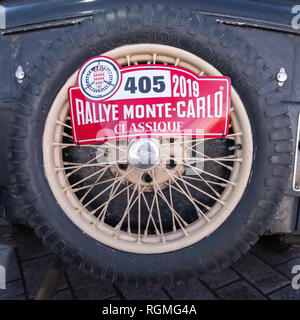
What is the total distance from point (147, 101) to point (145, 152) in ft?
Answer: 0.66

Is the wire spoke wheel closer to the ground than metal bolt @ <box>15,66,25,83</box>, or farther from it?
closer to the ground

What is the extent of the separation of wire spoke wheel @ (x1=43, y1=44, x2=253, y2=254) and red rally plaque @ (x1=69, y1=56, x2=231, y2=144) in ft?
0.16

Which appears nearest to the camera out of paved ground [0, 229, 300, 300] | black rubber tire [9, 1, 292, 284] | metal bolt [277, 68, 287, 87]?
black rubber tire [9, 1, 292, 284]

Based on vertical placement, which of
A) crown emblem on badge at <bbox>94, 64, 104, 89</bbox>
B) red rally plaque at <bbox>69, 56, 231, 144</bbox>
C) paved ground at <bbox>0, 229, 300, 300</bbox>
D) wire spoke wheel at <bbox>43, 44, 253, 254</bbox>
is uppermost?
crown emblem on badge at <bbox>94, 64, 104, 89</bbox>

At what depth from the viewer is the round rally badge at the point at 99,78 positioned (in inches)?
50.1

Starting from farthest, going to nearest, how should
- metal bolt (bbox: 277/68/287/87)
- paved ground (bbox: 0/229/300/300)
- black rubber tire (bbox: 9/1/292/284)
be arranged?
Result: paved ground (bbox: 0/229/300/300) < metal bolt (bbox: 277/68/287/87) < black rubber tire (bbox: 9/1/292/284)

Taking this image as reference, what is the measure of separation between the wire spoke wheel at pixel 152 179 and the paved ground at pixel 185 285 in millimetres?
351

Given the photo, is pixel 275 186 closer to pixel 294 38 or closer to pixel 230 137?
pixel 230 137

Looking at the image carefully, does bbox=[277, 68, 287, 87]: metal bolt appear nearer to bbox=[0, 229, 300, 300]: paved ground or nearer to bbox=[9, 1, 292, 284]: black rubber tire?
bbox=[9, 1, 292, 284]: black rubber tire

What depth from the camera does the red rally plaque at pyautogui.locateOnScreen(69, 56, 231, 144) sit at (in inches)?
50.3

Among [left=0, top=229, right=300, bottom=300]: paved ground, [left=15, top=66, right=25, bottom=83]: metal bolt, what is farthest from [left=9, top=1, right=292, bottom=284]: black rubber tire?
[left=0, top=229, right=300, bottom=300]: paved ground

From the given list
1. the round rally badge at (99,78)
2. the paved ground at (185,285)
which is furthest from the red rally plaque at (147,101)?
the paved ground at (185,285)

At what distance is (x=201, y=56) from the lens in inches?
50.1

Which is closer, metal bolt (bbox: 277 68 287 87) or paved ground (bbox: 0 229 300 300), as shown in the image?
metal bolt (bbox: 277 68 287 87)
